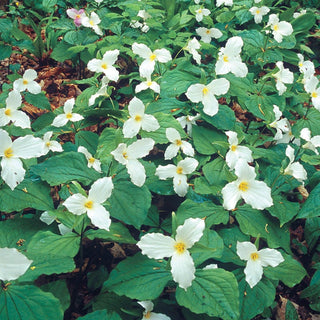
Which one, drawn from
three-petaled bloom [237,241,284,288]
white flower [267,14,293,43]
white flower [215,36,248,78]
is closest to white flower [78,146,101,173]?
three-petaled bloom [237,241,284,288]

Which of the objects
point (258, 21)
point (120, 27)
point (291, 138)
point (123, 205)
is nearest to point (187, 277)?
point (123, 205)

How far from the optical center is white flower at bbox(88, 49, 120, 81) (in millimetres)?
2166

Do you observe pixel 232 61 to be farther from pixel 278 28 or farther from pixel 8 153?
pixel 8 153

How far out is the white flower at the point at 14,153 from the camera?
141 cm

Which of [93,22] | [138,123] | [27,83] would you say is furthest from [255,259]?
[93,22]

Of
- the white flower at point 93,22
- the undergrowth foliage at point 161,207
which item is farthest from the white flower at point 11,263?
the white flower at point 93,22

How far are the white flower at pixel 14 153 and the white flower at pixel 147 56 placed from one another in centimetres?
92

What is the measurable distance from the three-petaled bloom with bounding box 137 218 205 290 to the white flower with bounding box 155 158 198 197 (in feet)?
1.69

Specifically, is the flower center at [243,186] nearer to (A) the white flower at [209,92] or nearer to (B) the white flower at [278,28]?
(A) the white flower at [209,92]

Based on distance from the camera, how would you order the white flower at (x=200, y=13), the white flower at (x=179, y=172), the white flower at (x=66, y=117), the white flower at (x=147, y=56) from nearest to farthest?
the white flower at (x=179, y=172) → the white flower at (x=66, y=117) → the white flower at (x=147, y=56) → the white flower at (x=200, y=13)

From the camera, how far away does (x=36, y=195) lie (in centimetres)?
165

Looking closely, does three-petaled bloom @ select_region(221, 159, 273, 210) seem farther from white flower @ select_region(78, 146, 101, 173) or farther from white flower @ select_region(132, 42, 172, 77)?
white flower @ select_region(132, 42, 172, 77)

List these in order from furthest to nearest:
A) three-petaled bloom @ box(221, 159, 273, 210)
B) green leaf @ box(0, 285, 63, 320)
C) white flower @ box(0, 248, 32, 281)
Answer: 1. three-petaled bloom @ box(221, 159, 273, 210)
2. green leaf @ box(0, 285, 63, 320)
3. white flower @ box(0, 248, 32, 281)

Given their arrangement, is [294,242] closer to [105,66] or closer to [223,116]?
[223,116]
